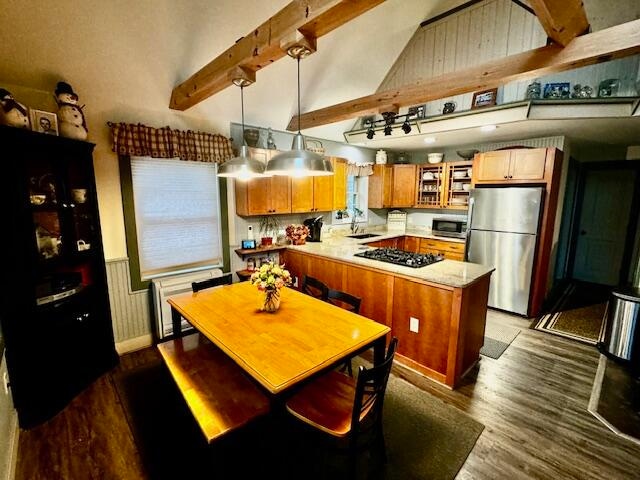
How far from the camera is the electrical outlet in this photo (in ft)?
8.63

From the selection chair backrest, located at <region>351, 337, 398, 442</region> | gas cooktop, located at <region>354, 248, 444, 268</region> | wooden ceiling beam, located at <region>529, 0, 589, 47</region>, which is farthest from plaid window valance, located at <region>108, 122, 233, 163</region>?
wooden ceiling beam, located at <region>529, 0, 589, 47</region>

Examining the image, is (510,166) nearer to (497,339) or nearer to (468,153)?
(468,153)

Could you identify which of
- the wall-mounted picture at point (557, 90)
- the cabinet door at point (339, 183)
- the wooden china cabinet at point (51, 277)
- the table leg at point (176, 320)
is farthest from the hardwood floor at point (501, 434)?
the wall-mounted picture at point (557, 90)

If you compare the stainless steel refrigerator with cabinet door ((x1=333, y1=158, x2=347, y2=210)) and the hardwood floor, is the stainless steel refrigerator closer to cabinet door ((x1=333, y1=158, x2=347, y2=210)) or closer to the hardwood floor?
the hardwood floor

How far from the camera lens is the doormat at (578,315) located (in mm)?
3398

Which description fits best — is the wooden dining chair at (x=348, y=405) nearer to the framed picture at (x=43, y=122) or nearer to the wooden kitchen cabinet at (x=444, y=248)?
the framed picture at (x=43, y=122)

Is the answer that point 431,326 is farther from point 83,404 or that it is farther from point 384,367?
point 83,404

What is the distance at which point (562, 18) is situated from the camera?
1.65 meters

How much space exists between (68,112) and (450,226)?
4.97 metres

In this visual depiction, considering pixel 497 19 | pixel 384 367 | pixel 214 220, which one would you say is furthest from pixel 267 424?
pixel 497 19

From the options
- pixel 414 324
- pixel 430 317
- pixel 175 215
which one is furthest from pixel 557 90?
pixel 175 215

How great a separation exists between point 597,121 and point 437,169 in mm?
2122

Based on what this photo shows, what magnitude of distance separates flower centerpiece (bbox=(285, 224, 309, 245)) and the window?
4.17ft

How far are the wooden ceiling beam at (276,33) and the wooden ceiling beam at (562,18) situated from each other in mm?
899
